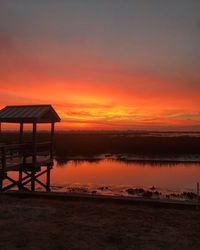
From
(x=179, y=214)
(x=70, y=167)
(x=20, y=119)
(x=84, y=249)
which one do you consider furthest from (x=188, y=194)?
(x=70, y=167)

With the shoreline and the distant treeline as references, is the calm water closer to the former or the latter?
the shoreline

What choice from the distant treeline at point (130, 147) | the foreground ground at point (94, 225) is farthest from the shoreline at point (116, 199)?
the distant treeline at point (130, 147)

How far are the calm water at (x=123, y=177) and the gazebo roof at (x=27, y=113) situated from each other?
6217 millimetres

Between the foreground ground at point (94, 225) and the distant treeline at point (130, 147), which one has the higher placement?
the distant treeline at point (130, 147)

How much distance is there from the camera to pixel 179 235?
7477 mm

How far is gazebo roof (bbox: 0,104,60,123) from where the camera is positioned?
16.4 meters

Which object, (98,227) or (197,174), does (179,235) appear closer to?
(98,227)

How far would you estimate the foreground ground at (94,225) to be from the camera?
271 inches

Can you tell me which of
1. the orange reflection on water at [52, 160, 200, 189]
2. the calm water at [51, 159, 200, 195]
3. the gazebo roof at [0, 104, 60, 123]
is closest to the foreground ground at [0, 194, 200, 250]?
the gazebo roof at [0, 104, 60, 123]

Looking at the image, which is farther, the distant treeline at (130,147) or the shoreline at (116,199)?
the distant treeline at (130,147)

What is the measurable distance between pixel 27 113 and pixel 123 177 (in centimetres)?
1260

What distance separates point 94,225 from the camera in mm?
8156

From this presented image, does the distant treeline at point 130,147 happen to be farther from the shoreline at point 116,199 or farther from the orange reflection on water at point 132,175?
the shoreline at point 116,199

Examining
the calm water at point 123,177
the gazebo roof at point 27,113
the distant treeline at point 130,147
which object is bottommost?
the calm water at point 123,177
